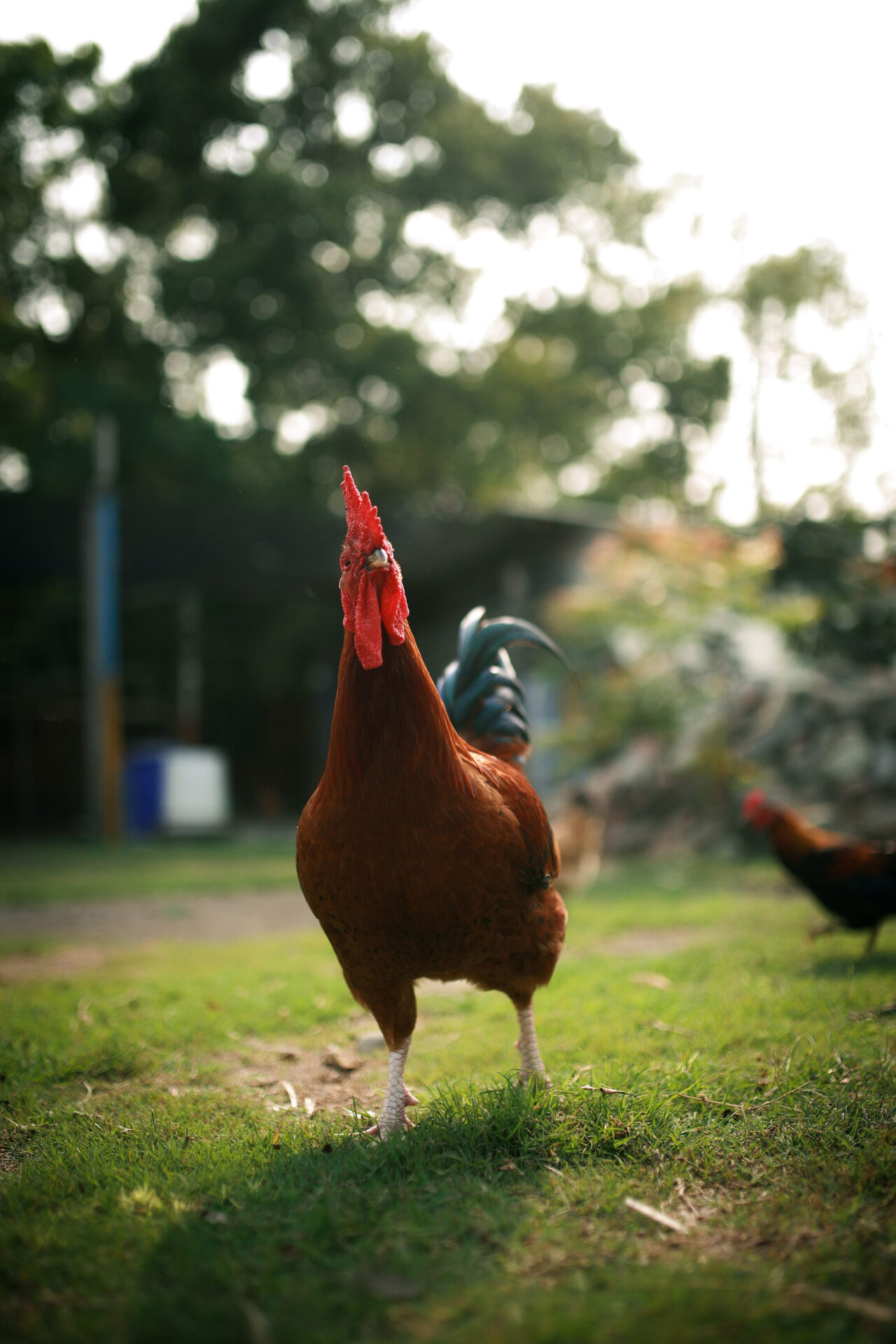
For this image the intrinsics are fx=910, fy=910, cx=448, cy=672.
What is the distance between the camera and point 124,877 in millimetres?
9273

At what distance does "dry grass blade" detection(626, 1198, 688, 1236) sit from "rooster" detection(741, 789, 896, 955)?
119 inches

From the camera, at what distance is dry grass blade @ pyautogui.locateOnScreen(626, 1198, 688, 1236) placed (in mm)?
2115

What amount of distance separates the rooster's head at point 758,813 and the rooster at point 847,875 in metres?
0.22

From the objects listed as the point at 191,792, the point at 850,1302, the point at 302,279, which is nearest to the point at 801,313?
the point at 302,279

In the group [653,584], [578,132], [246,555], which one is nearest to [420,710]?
[653,584]

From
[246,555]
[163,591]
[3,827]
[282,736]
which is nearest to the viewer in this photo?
[246,555]

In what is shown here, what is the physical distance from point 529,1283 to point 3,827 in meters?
17.5

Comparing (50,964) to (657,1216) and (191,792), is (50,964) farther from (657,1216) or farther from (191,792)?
(191,792)

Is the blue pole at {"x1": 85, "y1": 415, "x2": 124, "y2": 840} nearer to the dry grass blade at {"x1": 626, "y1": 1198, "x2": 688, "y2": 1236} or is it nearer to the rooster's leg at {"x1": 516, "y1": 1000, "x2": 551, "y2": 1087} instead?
the rooster's leg at {"x1": 516, "y1": 1000, "x2": 551, "y2": 1087}

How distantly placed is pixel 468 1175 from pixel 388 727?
1206 millimetres

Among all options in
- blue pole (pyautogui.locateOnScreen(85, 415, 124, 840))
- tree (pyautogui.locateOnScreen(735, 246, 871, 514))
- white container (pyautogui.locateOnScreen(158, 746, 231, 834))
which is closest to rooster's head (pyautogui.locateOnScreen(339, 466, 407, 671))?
blue pole (pyautogui.locateOnScreen(85, 415, 124, 840))

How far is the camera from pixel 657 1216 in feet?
7.08

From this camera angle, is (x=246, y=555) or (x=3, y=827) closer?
(x=246, y=555)

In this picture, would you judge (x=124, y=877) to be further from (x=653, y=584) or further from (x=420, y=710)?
(x=420, y=710)
